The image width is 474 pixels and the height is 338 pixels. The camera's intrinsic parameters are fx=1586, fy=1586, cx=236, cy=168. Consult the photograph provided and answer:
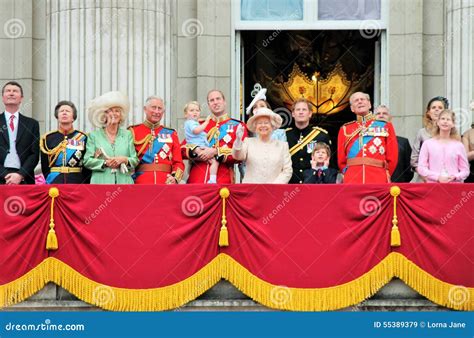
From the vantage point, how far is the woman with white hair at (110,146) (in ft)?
60.8

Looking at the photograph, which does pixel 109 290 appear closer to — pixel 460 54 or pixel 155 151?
pixel 155 151

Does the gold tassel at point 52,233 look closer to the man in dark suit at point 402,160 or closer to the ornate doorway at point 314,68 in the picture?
the man in dark suit at point 402,160

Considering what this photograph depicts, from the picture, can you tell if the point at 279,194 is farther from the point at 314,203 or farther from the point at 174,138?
the point at 174,138

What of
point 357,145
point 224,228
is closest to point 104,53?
point 357,145

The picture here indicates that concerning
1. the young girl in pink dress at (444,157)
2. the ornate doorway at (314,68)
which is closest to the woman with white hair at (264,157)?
the young girl in pink dress at (444,157)

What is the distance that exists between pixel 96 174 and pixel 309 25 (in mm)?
5800

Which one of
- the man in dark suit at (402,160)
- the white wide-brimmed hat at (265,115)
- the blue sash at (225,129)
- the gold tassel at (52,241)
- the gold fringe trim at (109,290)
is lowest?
the gold fringe trim at (109,290)

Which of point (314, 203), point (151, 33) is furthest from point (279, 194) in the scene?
point (151, 33)

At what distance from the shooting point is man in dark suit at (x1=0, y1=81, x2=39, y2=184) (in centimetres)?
1903

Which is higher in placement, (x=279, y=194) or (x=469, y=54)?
(x=469, y=54)

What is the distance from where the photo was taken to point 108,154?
732 inches

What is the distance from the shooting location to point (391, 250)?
17.7m

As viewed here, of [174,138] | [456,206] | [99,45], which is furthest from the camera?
[99,45]

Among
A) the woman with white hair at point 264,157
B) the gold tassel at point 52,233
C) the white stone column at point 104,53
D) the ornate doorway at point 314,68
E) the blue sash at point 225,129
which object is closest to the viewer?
the gold tassel at point 52,233
